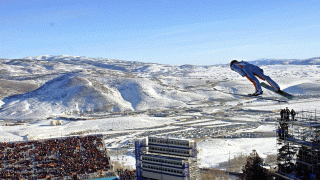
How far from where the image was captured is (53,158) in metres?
44.9

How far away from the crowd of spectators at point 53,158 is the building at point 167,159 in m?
6.88

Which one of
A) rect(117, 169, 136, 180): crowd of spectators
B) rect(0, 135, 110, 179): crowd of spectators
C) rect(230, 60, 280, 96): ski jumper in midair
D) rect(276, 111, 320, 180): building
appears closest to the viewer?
rect(230, 60, 280, 96): ski jumper in midair

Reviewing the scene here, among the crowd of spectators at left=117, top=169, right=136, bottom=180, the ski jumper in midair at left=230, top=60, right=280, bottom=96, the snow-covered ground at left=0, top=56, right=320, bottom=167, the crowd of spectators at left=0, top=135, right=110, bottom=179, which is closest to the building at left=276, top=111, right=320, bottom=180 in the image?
the ski jumper in midair at left=230, top=60, right=280, bottom=96

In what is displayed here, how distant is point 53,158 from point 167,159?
59.9ft

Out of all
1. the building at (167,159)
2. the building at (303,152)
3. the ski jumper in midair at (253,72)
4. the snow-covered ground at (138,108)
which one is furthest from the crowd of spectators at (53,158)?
the ski jumper in midair at (253,72)

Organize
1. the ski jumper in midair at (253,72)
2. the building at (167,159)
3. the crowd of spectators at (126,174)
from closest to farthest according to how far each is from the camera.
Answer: the ski jumper in midair at (253,72), the building at (167,159), the crowd of spectators at (126,174)

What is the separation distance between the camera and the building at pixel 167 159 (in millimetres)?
33406

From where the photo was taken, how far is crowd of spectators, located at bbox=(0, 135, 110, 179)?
4081cm

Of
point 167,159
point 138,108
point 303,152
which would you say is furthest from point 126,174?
point 138,108

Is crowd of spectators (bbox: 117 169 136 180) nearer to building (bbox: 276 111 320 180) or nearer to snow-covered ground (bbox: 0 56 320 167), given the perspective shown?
snow-covered ground (bbox: 0 56 320 167)

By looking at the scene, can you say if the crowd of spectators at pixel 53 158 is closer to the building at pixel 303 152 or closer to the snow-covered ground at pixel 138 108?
the snow-covered ground at pixel 138 108

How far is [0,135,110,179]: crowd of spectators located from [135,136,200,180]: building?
6.88 m

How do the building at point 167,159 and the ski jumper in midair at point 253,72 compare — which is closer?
the ski jumper in midair at point 253,72

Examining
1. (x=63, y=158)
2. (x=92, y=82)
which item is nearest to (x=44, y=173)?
(x=63, y=158)
